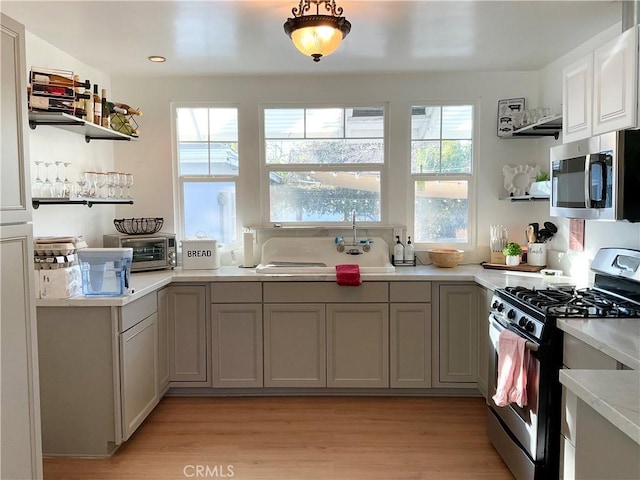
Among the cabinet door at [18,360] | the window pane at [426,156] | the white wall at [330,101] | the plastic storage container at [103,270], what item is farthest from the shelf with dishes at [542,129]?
the cabinet door at [18,360]

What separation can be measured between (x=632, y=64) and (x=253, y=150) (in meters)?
2.59

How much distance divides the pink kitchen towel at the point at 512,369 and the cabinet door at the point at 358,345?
1012mm

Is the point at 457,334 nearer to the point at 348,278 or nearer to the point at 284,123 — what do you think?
the point at 348,278

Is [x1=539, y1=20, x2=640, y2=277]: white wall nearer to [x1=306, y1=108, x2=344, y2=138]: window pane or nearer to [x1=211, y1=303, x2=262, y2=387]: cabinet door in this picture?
[x1=306, y1=108, x2=344, y2=138]: window pane

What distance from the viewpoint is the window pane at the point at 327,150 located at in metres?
3.76


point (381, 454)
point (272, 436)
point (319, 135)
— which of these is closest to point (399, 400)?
point (381, 454)

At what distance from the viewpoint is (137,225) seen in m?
3.51

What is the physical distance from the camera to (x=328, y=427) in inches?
113

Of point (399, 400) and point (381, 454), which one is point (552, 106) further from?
point (381, 454)

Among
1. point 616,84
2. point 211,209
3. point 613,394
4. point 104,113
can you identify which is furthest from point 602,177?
point 104,113

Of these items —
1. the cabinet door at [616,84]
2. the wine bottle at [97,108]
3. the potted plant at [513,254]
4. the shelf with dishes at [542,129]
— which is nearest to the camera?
the cabinet door at [616,84]

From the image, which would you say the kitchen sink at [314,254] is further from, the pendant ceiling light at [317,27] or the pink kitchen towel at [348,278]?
the pendant ceiling light at [317,27]

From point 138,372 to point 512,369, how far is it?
2061 mm

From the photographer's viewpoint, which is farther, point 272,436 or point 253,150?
point 253,150
